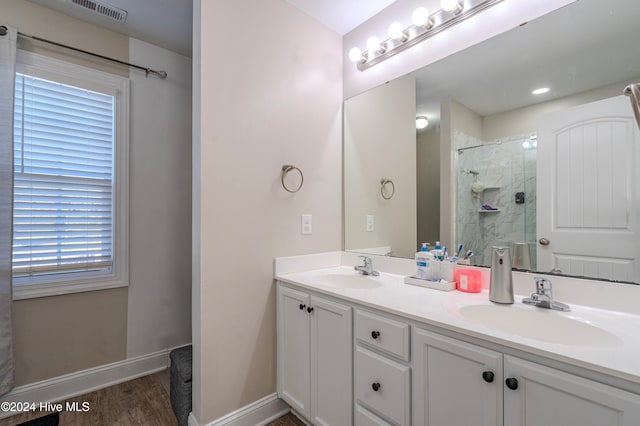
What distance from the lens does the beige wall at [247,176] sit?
4.88ft

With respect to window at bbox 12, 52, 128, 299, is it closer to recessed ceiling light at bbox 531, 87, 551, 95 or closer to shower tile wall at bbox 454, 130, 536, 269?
shower tile wall at bbox 454, 130, 536, 269

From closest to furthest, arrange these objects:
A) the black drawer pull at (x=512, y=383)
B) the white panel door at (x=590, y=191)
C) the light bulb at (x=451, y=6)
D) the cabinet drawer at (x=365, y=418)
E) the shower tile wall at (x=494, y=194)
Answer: the black drawer pull at (x=512, y=383), the white panel door at (x=590, y=191), the cabinet drawer at (x=365, y=418), the shower tile wall at (x=494, y=194), the light bulb at (x=451, y=6)

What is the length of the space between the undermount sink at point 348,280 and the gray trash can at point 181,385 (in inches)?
35.4

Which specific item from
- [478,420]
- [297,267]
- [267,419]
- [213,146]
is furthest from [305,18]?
[267,419]

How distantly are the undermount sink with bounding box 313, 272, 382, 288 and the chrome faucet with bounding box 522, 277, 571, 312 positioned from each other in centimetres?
74

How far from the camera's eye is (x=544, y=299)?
1.11 m

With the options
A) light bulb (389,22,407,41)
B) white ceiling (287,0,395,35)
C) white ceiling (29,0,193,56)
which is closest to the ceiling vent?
white ceiling (29,0,193,56)

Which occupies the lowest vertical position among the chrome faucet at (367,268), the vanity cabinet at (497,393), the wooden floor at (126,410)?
the wooden floor at (126,410)

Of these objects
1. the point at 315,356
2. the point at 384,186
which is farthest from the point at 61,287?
the point at 384,186

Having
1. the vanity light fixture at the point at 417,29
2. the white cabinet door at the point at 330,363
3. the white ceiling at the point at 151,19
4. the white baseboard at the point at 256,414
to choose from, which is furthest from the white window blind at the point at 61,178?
the vanity light fixture at the point at 417,29

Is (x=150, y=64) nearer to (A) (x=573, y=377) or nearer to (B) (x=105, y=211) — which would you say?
(B) (x=105, y=211)

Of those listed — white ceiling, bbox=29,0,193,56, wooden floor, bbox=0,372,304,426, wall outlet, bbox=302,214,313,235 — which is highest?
white ceiling, bbox=29,0,193,56

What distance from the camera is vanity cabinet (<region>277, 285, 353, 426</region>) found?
1312mm

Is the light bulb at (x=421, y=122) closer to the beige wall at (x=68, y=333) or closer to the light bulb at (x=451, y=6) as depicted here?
the light bulb at (x=451, y=6)
